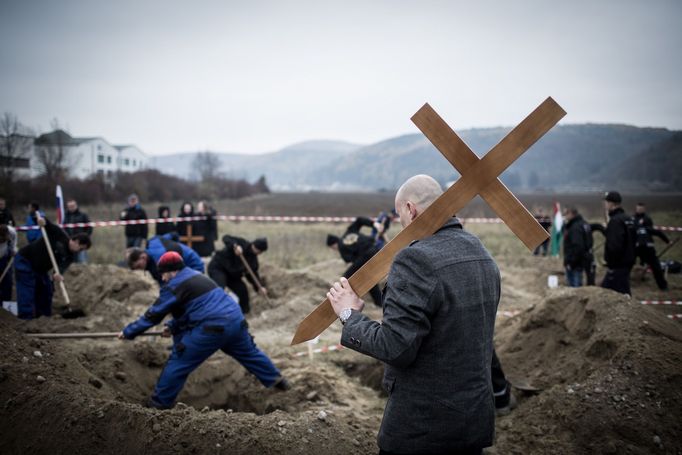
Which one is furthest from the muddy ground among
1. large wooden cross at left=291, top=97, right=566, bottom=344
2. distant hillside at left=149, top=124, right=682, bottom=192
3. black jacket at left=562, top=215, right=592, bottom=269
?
distant hillside at left=149, top=124, right=682, bottom=192

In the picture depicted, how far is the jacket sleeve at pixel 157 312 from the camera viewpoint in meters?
4.73

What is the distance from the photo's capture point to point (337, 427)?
3.83 m

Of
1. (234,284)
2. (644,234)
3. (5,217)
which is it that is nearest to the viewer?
(234,284)

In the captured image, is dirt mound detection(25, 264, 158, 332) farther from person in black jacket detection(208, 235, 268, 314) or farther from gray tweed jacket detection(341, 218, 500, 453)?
gray tweed jacket detection(341, 218, 500, 453)

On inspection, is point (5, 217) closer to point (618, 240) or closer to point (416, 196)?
point (416, 196)

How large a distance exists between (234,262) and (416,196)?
7.15m

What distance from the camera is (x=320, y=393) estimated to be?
5531 millimetres

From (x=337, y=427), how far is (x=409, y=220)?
2.35m

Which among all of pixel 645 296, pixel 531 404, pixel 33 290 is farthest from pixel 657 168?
pixel 33 290

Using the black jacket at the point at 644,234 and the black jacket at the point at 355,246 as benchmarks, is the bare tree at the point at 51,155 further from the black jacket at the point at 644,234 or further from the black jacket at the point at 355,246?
the black jacket at the point at 644,234

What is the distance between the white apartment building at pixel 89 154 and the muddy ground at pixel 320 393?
92.6 ft

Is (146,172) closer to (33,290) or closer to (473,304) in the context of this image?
(33,290)

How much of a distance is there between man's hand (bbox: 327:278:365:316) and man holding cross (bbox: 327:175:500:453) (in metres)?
0.03

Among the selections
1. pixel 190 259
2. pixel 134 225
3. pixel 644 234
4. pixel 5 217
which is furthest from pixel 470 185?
pixel 134 225
